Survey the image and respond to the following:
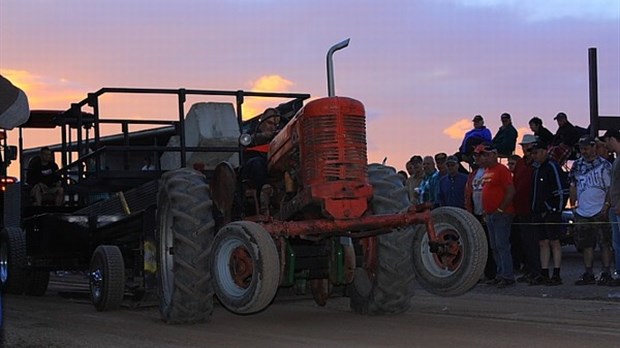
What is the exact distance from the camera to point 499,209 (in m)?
12.4

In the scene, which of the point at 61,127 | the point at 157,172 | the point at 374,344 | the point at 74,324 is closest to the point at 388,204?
the point at 374,344

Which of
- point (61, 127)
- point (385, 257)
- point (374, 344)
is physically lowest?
point (374, 344)

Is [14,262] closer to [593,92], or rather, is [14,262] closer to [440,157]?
[440,157]

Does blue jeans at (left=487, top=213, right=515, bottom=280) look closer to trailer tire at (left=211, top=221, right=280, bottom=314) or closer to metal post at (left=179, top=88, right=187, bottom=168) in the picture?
metal post at (left=179, top=88, right=187, bottom=168)

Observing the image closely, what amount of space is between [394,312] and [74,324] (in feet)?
9.76

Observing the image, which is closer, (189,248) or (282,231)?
(282,231)

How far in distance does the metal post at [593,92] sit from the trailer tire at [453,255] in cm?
826

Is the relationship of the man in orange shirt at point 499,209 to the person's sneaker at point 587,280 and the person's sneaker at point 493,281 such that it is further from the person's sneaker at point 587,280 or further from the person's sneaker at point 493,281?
the person's sneaker at point 587,280

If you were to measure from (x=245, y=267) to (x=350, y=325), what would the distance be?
1283mm

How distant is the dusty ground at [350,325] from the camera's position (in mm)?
7332

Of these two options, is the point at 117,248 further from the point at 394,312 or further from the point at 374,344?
the point at 374,344

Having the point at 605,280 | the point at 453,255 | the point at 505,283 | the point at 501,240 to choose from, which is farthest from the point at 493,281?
the point at 453,255

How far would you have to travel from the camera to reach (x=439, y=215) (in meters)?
7.86

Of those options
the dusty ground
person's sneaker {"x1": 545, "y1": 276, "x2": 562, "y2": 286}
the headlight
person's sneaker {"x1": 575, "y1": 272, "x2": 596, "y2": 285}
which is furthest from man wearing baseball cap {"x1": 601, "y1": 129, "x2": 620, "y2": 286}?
the headlight
